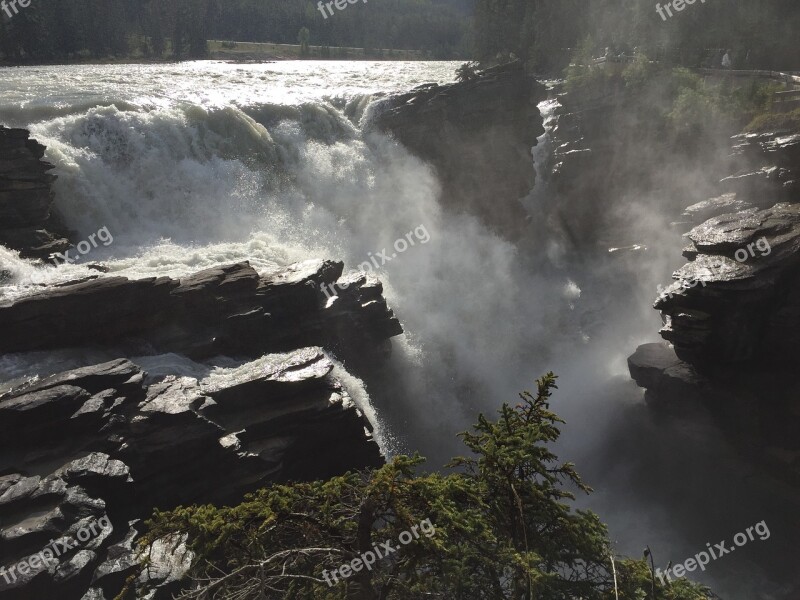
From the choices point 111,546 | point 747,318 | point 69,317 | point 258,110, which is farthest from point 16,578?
point 258,110

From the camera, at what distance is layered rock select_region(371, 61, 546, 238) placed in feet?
90.2

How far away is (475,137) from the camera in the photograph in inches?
1114

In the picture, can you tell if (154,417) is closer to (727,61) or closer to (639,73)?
(639,73)

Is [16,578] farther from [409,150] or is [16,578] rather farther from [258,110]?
[409,150]

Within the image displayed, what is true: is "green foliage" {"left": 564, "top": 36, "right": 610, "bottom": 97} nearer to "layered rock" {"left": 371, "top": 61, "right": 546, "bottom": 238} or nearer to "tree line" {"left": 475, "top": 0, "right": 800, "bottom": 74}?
"layered rock" {"left": 371, "top": 61, "right": 546, "bottom": 238}

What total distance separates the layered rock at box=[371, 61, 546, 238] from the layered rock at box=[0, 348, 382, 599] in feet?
53.9

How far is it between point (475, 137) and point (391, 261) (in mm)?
9775

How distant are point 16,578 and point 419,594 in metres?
5.94
